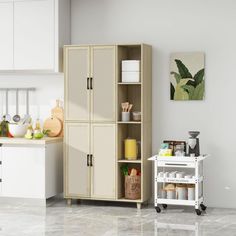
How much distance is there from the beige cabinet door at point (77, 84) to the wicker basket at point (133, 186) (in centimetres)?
86

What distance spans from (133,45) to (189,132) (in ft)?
3.91

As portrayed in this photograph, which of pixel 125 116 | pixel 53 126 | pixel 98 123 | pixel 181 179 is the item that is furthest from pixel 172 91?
pixel 53 126

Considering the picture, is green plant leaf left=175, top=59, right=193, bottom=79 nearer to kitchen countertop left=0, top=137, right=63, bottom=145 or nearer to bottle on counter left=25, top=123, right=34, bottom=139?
kitchen countertop left=0, top=137, right=63, bottom=145

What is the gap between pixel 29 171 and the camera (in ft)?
23.5

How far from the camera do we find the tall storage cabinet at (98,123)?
698 centimetres

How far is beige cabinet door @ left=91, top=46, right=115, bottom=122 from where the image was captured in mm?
6984

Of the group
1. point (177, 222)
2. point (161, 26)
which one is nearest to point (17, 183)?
point (177, 222)

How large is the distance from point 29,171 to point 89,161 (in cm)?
72

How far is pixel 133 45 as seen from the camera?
7004 mm

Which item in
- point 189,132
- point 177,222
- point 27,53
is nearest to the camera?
point 177,222

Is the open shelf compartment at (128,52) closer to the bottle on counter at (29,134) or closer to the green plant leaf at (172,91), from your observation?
the green plant leaf at (172,91)

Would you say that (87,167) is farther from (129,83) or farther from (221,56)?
(221,56)

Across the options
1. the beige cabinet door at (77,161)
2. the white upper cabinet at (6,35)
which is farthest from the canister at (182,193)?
the white upper cabinet at (6,35)

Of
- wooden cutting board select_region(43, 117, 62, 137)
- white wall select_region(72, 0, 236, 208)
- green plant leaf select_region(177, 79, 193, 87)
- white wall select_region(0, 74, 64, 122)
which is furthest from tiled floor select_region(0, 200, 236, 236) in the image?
green plant leaf select_region(177, 79, 193, 87)
